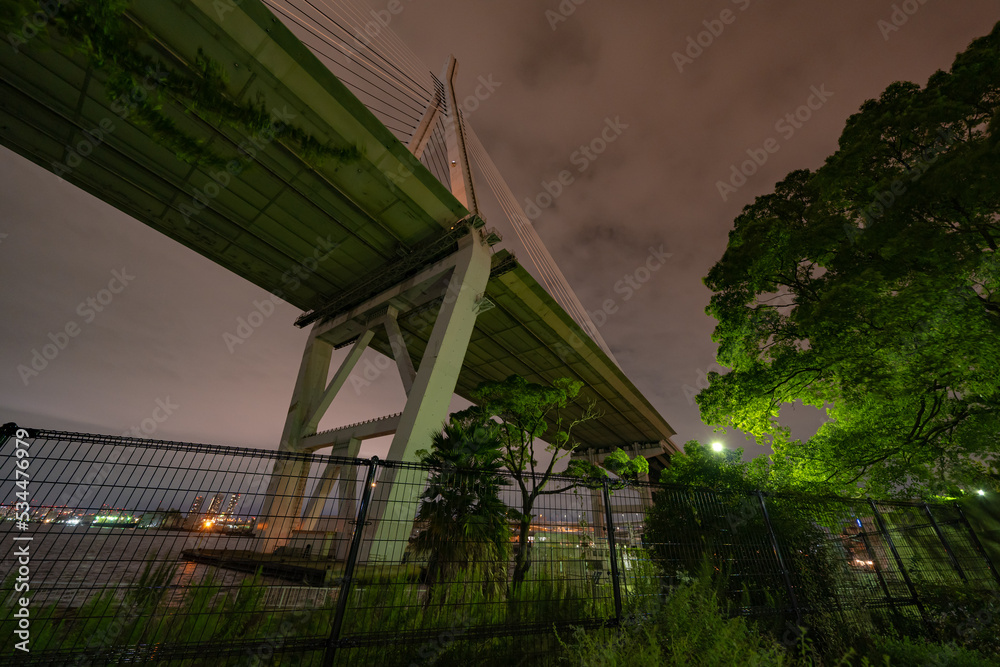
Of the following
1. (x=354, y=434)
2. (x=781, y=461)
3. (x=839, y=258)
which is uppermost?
(x=839, y=258)

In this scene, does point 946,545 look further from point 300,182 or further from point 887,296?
point 300,182

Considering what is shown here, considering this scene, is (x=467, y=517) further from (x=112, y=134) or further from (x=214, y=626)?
(x=112, y=134)

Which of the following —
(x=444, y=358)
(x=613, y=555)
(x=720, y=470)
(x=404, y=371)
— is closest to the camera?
(x=613, y=555)

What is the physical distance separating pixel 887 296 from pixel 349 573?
881 cm

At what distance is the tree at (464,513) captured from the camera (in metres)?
4.05

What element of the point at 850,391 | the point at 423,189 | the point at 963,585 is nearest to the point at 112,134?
the point at 423,189

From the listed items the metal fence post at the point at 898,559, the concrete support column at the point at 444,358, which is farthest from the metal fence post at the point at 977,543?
the concrete support column at the point at 444,358

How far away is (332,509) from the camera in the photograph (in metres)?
3.90

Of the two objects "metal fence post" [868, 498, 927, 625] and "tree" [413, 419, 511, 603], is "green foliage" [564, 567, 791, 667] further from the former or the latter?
"metal fence post" [868, 498, 927, 625]

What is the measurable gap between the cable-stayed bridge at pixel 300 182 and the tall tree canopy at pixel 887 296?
25.9ft

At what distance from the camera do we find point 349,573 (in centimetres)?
332

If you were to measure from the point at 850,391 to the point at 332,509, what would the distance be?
10.3 meters

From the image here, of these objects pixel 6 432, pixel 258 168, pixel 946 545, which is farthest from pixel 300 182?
pixel 946 545

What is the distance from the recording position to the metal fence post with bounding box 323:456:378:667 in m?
3.13
